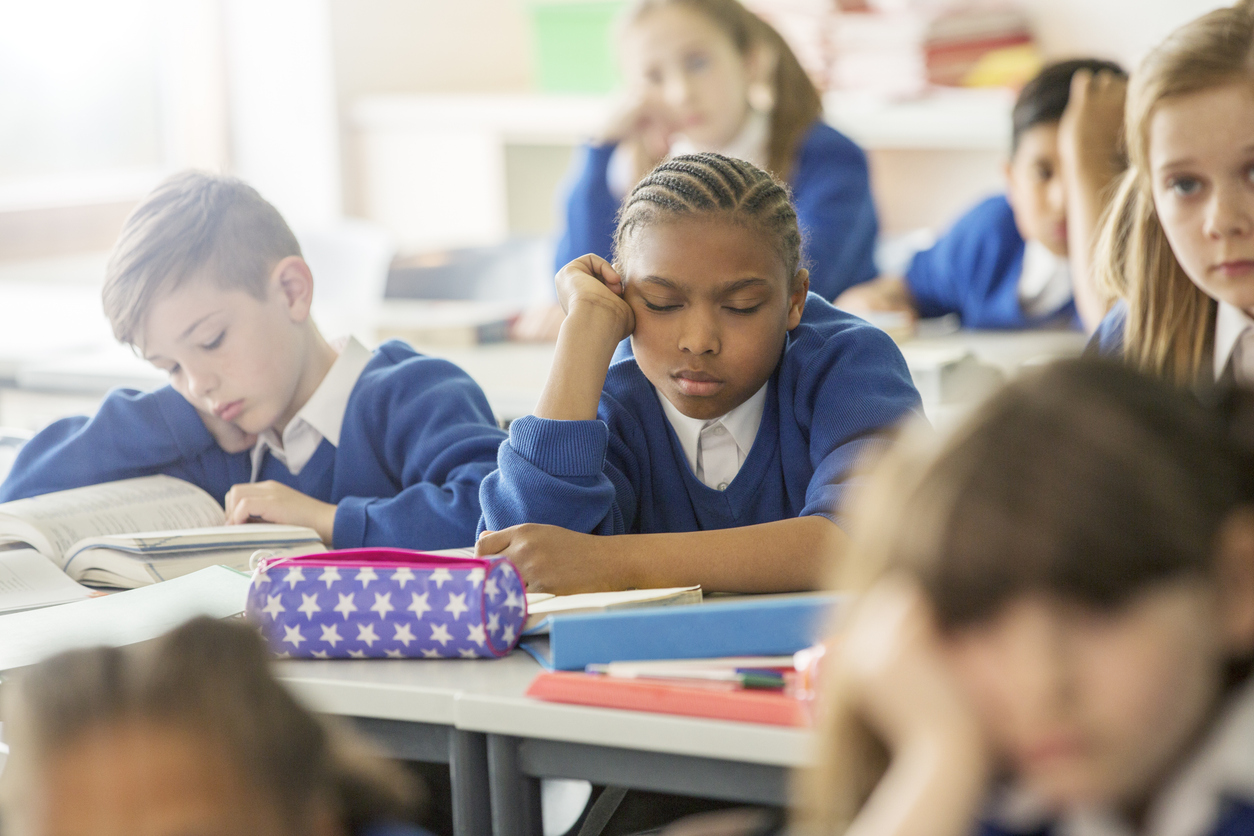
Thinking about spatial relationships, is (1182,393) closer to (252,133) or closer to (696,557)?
(696,557)

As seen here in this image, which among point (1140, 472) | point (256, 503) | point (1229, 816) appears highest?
point (1140, 472)

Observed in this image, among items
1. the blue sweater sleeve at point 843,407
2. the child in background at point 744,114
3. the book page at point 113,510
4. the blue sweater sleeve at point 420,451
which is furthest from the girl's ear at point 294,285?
the child in background at point 744,114

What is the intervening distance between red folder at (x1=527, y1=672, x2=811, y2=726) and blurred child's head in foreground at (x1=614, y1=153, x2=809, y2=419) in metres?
0.40

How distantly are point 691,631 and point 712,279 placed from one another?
0.39 m

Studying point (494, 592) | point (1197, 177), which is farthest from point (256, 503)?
point (1197, 177)

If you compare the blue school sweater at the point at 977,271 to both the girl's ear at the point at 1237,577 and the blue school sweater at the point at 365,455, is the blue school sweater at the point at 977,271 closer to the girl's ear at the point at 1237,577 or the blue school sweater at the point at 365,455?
the blue school sweater at the point at 365,455

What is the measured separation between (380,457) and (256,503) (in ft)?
0.51

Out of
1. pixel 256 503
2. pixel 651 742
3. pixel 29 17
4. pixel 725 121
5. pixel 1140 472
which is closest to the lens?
pixel 1140 472

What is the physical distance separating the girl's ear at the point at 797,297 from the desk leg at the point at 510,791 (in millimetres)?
530

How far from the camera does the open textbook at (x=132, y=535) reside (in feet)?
4.27

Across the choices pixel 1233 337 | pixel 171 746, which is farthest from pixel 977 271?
pixel 171 746

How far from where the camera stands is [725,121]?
2771mm

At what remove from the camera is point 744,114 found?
9.19 ft

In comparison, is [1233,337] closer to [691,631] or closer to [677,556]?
[677,556]
